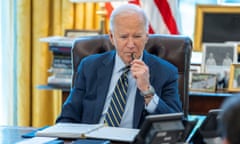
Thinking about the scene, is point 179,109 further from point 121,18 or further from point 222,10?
point 222,10

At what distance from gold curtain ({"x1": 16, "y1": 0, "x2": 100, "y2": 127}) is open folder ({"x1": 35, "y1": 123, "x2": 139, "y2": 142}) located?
1.84 m

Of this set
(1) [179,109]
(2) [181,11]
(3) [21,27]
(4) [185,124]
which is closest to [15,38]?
(3) [21,27]

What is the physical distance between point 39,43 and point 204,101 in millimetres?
1357

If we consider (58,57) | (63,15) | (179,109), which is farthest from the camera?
(63,15)

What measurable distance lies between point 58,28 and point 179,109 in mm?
1646

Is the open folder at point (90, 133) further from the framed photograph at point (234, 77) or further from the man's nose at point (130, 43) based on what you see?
the framed photograph at point (234, 77)

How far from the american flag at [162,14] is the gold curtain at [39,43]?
1.35 feet

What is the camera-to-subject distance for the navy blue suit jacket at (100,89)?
237 centimetres

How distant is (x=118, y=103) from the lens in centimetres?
238

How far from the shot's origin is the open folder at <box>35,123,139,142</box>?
73.7 inches

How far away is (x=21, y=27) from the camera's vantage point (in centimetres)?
381

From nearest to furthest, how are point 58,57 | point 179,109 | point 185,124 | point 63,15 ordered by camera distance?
point 185,124 < point 179,109 < point 58,57 < point 63,15

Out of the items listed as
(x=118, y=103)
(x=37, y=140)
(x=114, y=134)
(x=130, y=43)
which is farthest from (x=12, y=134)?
(x=130, y=43)

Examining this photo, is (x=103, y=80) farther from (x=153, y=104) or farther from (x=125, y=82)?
(x=153, y=104)
